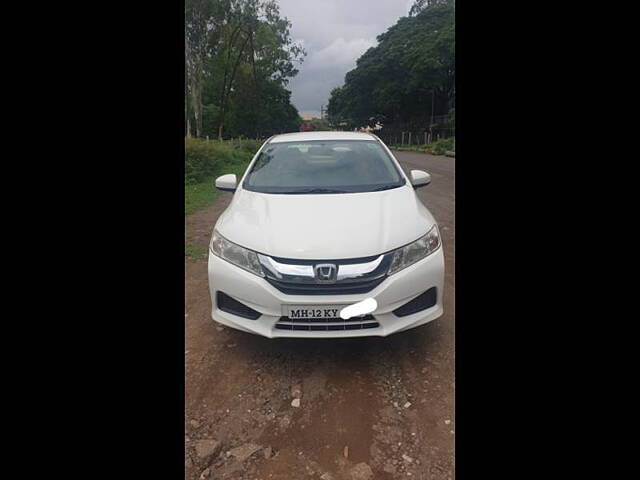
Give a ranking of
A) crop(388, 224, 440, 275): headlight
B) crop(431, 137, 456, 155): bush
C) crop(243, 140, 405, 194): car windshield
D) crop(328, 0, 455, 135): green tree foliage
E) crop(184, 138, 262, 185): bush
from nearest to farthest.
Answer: crop(388, 224, 440, 275): headlight, crop(243, 140, 405, 194): car windshield, crop(184, 138, 262, 185): bush, crop(431, 137, 456, 155): bush, crop(328, 0, 455, 135): green tree foliage

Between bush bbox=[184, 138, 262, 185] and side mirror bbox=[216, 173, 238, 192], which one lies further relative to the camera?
bush bbox=[184, 138, 262, 185]

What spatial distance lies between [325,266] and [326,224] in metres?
0.35

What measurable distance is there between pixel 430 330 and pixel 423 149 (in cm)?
2437

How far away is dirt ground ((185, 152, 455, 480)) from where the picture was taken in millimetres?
1698

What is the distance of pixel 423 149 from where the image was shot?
25438 mm

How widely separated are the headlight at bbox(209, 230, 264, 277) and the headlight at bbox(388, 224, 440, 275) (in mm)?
796

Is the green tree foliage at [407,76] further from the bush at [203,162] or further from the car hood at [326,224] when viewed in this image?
the car hood at [326,224]

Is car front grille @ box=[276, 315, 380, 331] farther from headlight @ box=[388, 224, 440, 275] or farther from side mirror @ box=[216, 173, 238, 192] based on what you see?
side mirror @ box=[216, 173, 238, 192]

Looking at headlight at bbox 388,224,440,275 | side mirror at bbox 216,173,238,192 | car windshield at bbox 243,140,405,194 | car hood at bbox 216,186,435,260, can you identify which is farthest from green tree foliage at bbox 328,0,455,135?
headlight at bbox 388,224,440,275

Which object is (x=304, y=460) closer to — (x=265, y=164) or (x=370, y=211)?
(x=370, y=211)

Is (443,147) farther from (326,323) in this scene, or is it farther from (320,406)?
(320,406)

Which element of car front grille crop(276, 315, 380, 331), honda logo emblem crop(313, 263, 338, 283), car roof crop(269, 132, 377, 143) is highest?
car roof crop(269, 132, 377, 143)

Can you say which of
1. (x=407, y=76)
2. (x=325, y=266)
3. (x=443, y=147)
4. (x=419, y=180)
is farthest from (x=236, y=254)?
(x=407, y=76)

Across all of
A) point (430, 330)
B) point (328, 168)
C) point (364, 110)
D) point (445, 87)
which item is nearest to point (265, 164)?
point (328, 168)
